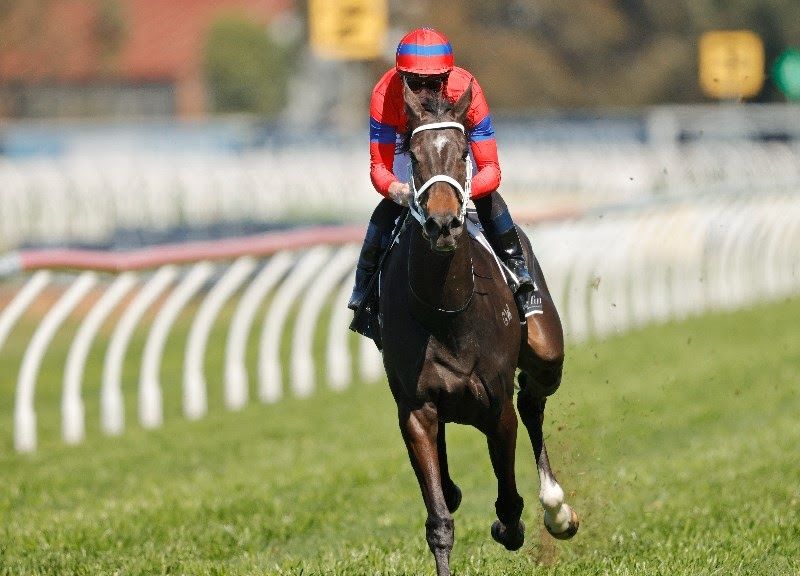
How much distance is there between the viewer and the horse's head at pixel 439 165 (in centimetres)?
493

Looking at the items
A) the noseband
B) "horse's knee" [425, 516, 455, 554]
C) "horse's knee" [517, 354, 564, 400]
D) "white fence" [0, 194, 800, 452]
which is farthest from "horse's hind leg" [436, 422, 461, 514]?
the noseband

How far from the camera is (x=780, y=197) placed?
19906 millimetres

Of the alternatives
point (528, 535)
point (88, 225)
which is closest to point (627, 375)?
point (528, 535)

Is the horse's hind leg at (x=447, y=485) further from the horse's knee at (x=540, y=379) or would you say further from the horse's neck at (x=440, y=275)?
the horse's neck at (x=440, y=275)

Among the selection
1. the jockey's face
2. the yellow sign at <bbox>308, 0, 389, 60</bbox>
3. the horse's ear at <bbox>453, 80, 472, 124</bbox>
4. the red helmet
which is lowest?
the yellow sign at <bbox>308, 0, 389, 60</bbox>

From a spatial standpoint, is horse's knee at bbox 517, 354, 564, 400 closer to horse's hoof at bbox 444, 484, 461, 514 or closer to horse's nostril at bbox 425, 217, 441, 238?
horse's hoof at bbox 444, 484, 461, 514

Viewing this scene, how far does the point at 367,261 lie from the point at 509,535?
3.84 ft

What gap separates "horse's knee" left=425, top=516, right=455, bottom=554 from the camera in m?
5.31

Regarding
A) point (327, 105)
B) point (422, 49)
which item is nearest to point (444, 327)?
point (422, 49)

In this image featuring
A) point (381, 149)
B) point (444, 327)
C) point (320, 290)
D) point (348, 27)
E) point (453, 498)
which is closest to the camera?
point (444, 327)

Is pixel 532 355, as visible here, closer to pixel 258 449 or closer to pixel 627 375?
pixel 258 449

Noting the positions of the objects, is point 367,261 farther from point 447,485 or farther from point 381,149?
point 447,485

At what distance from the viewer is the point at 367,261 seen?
5.97 metres

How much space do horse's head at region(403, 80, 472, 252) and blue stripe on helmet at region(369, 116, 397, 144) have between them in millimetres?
269
